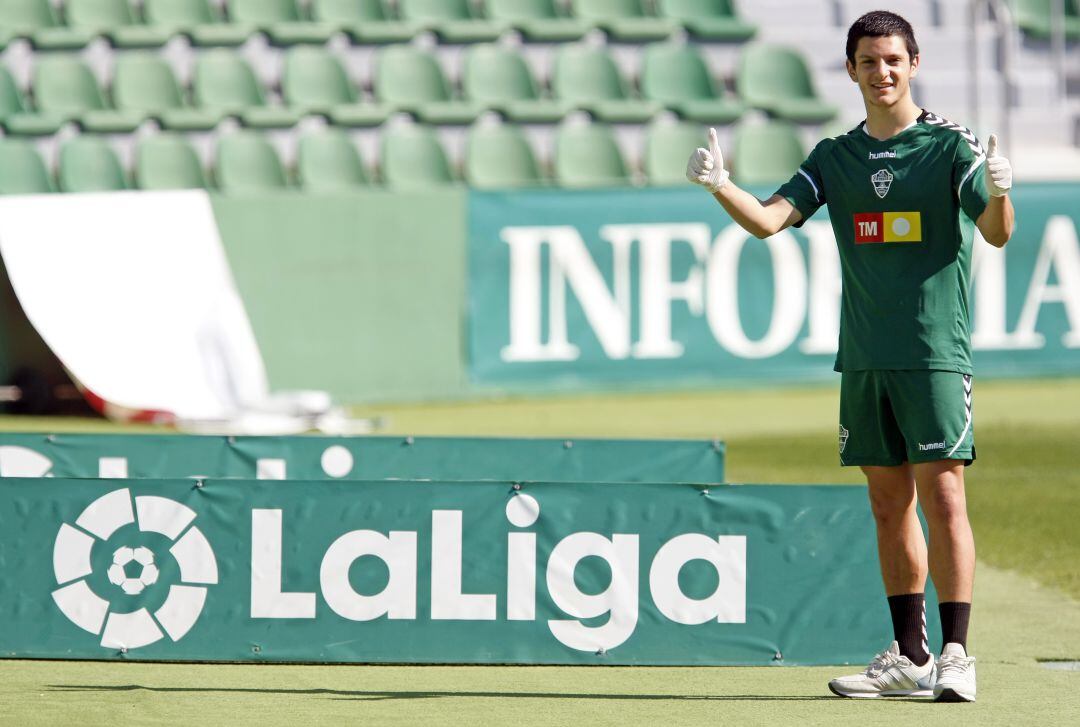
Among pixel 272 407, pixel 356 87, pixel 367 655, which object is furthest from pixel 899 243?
pixel 356 87

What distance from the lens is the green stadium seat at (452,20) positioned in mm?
16609

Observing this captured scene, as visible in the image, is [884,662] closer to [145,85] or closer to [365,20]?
[145,85]

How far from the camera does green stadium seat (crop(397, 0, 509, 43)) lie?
654 inches

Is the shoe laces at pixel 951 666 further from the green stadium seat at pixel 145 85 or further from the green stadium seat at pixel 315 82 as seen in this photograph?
the green stadium seat at pixel 145 85

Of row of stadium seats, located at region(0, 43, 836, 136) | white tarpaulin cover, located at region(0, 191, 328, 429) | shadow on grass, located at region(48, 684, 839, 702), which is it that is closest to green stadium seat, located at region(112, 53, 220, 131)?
row of stadium seats, located at region(0, 43, 836, 136)

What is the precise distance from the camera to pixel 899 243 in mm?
4707

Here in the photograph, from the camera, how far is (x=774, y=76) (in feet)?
55.3

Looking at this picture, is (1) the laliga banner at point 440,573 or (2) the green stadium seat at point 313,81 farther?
(2) the green stadium seat at point 313,81

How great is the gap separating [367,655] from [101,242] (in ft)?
25.4

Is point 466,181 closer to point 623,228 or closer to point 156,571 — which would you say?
point 623,228

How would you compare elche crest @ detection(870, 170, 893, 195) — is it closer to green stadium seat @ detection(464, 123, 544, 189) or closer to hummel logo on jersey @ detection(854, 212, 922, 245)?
hummel logo on jersey @ detection(854, 212, 922, 245)

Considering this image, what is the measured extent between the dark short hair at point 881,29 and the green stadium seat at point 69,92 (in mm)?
11623

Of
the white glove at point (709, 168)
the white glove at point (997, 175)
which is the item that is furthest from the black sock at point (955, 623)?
the white glove at point (709, 168)

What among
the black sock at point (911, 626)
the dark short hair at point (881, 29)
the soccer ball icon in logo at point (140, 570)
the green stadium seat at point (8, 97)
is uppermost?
the green stadium seat at point (8, 97)
